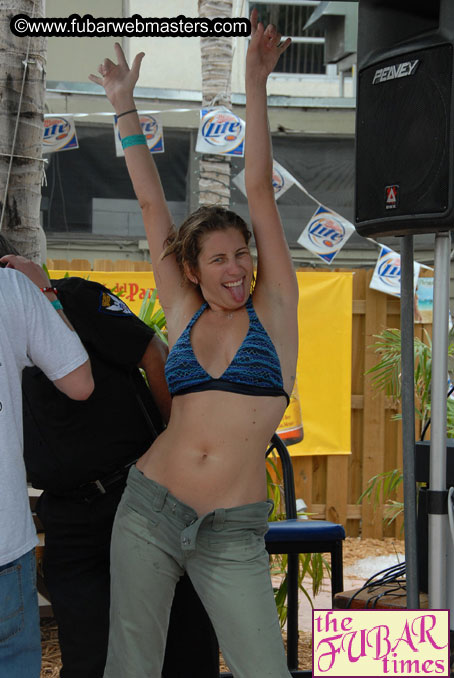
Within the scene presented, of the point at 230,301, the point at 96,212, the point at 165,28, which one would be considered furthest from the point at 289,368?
the point at 96,212

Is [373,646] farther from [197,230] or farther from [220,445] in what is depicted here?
[197,230]

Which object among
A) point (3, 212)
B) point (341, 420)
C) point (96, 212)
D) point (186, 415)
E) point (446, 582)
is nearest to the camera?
point (186, 415)

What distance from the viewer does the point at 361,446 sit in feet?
23.1

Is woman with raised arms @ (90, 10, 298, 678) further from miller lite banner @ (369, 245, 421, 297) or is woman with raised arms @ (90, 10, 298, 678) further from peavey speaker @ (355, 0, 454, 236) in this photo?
miller lite banner @ (369, 245, 421, 297)

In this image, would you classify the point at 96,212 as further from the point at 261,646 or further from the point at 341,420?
the point at 261,646

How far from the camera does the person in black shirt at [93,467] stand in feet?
7.96

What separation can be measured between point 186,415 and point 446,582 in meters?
1.09

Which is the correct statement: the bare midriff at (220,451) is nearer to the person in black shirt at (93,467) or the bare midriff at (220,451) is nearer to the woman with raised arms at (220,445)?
the woman with raised arms at (220,445)

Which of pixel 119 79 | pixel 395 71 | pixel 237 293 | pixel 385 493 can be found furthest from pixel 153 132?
pixel 237 293

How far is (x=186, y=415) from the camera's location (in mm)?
2215

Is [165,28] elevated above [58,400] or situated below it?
above

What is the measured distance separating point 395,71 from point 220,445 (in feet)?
4.43

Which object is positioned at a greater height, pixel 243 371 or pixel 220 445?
pixel 243 371

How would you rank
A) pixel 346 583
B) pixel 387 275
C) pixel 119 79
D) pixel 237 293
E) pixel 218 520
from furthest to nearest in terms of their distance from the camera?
pixel 387 275
pixel 346 583
pixel 119 79
pixel 237 293
pixel 218 520
